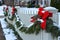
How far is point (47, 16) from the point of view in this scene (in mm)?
4559

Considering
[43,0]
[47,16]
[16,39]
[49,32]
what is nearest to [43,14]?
[47,16]

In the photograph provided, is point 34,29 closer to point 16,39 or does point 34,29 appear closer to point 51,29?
point 51,29

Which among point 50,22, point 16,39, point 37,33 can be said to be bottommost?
point 16,39

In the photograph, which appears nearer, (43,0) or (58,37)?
(58,37)

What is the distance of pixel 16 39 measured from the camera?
25.4 ft

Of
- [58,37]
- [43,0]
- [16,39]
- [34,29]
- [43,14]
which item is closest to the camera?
[58,37]

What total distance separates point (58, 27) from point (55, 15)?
658 millimetres

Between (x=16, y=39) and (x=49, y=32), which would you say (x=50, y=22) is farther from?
(x=16, y=39)

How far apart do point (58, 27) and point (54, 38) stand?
0.24 m

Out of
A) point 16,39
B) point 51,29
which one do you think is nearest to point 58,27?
point 51,29

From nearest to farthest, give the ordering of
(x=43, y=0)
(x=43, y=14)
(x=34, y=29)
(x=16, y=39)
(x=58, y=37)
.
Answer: (x=58, y=37) → (x=43, y=14) → (x=34, y=29) → (x=16, y=39) → (x=43, y=0)

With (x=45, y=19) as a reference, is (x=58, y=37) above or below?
below

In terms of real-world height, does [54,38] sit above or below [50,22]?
below

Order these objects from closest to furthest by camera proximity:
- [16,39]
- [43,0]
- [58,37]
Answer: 1. [58,37]
2. [16,39]
3. [43,0]
